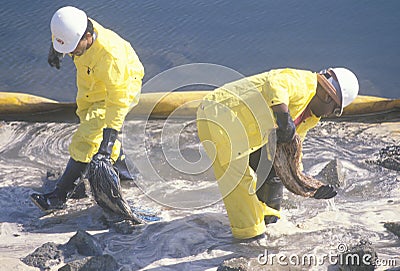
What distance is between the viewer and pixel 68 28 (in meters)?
4.46

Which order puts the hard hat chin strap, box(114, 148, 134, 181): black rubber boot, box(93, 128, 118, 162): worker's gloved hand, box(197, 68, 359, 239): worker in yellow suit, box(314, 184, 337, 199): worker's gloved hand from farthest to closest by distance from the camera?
box(114, 148, 134, 181): black rubber boot → box(93, 128, 118, 162): worker's gloved hand → box(314, 184, 337, 199): worker's gloved hand → the hard hat chin strap → box(197, 68, 359, 239): worker in yellow suit

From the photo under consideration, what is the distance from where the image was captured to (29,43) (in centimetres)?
812

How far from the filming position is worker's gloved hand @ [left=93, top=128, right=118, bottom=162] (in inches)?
177

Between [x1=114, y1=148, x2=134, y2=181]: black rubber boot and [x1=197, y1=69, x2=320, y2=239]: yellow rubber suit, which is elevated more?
[x1=197, y1=69, x2=320, y2=239]: yellow rubber suit

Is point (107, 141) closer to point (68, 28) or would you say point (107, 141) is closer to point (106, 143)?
point (106, 143)

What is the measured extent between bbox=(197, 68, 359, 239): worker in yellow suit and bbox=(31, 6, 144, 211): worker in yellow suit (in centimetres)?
62

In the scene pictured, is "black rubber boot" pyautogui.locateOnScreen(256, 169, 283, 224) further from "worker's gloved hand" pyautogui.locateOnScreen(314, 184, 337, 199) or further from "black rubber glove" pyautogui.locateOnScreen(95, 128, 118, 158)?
"black rubber glove" pyautogui.locateOnScreen(95, 128, 118, 158)

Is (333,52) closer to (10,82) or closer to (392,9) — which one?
(392,9)

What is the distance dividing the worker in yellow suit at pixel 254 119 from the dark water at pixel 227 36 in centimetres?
308

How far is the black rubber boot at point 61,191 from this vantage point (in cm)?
482

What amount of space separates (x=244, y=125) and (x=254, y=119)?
0.07 m

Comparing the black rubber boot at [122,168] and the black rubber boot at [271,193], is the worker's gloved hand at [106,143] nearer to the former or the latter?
the black rubber boot at [122,168]

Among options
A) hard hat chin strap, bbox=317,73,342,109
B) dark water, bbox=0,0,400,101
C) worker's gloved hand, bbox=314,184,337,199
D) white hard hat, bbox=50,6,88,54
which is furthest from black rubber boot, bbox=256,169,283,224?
dark water, bbox=0,0,400,101

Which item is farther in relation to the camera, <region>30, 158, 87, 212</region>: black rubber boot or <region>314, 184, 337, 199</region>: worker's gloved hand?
<region>30, 158, 87, 212</region>: black rubber boot
